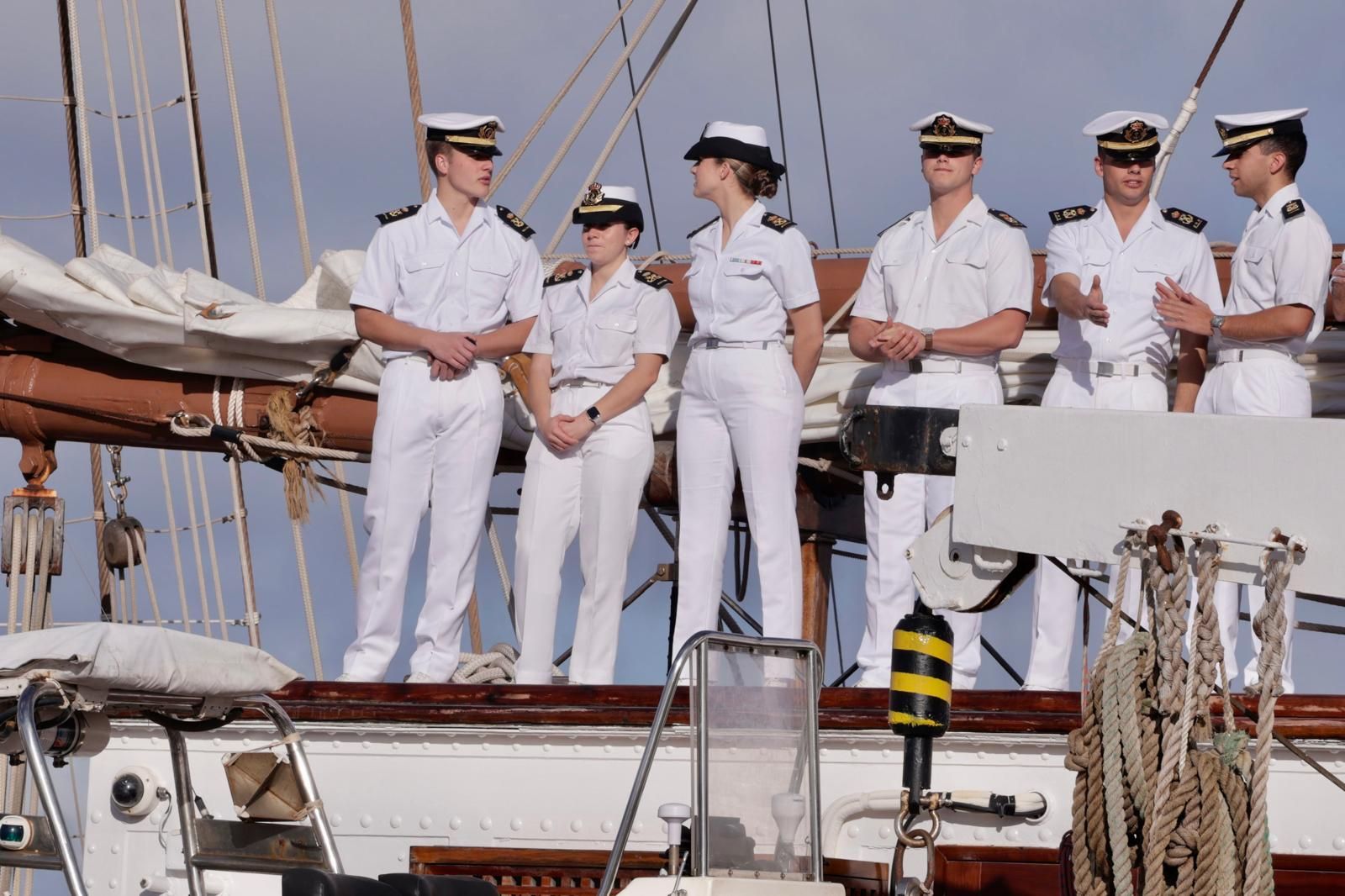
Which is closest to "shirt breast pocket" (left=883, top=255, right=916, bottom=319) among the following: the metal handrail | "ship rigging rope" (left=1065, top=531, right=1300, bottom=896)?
the metal handrail

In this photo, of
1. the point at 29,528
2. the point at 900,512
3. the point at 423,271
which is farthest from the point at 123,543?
the point at 900,512

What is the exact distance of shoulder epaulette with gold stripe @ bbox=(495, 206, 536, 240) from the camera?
7.02 metres

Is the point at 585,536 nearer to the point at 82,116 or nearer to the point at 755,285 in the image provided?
the point at 755,285

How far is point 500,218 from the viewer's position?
7031 mm

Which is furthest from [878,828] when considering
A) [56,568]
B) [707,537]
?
[56,568]

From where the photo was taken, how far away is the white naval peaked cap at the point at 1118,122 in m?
6.48

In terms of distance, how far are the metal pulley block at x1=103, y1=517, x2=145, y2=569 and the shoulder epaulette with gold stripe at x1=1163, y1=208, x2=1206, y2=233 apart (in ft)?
15.1

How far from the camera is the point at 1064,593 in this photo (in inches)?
247

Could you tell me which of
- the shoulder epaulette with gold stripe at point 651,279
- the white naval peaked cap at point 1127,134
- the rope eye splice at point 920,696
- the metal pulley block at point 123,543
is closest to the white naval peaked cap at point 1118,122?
the white naval peaked cap at point 1127,134

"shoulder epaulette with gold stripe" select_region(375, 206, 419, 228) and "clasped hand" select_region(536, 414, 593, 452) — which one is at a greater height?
"shoulder epaulette with gold stripe" select_region(375, 206, 419, 228)

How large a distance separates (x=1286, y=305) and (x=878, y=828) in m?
2.23

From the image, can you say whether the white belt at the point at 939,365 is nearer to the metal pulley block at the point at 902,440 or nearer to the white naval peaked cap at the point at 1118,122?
the white naval peaked cap at the point at 1118,122

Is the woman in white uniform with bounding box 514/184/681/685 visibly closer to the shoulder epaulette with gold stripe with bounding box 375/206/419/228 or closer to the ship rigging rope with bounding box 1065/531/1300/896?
the shoulder epaulette with gold stripe with bounding box 375/206/419/228

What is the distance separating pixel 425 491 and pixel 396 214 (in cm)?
100
